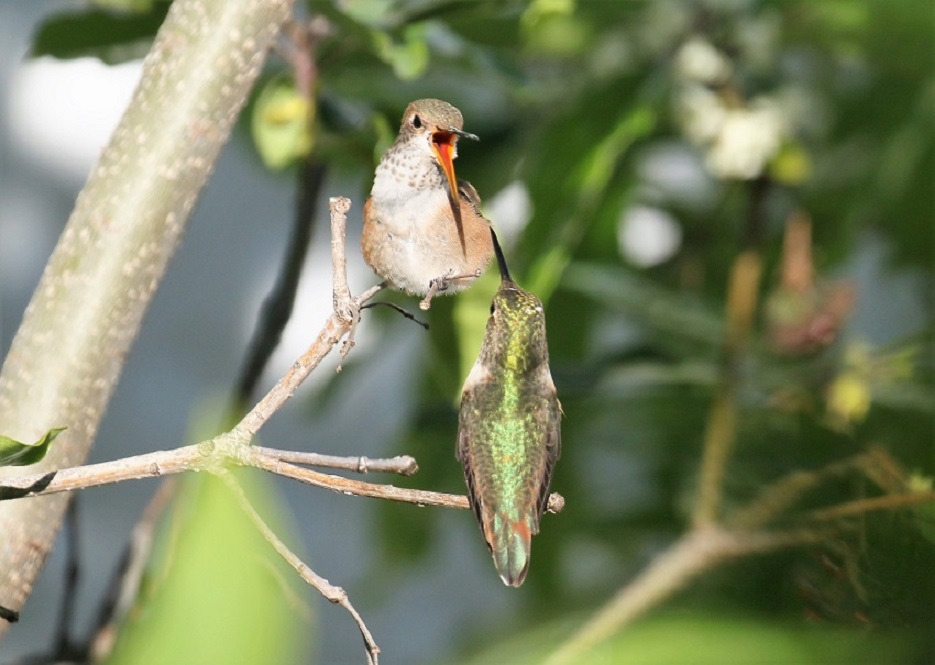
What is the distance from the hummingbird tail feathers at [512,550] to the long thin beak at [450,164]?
2.2 inches

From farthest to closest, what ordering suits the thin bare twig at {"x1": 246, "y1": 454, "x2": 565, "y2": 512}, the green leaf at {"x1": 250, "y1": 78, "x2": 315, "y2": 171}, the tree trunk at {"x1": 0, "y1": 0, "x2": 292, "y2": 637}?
the green leaf at {"x1": 250, "y1": 78, "x2": 315, "y2": 171} → the tree trunk at {"x1": 0, "y1": 0, "x2": 292, "y2": 637} → the thin bare twig at {"x1": 246, "y1": 454, "x2": 565, "y2": 512}

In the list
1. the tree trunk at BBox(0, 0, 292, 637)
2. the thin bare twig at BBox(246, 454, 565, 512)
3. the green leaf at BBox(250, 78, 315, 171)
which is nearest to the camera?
the thin bare twig at BBox(246, 454, 565, 512)

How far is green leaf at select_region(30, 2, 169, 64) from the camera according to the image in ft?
1.69

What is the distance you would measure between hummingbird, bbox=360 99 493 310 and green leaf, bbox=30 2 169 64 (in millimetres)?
319

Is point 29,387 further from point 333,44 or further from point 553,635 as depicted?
point 553,635

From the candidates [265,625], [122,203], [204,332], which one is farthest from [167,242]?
[204,332]

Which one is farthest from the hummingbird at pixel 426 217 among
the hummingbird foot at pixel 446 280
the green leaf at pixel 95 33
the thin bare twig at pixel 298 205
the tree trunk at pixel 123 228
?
the green leaf at pixel 95 33

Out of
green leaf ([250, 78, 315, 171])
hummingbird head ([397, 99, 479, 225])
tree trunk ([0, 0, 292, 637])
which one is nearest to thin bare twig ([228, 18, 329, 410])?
green leaf ([250, 78, 315, 171])

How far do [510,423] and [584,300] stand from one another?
0.58m

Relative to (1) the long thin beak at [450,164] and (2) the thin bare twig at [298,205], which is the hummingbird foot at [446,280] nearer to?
(1) the long thin beak at [450,164]

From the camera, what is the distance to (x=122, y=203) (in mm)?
322

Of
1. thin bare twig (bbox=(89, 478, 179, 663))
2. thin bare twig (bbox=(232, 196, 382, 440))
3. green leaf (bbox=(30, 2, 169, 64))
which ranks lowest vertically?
thin bare twig (bbox=(89, 478, 179, 663))

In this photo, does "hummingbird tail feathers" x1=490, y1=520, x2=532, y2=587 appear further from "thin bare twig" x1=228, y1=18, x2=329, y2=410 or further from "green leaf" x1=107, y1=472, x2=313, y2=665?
"thin bare twig" x1=228, y1=18, x2=329, y2=410

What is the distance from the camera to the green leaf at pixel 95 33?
514mm
